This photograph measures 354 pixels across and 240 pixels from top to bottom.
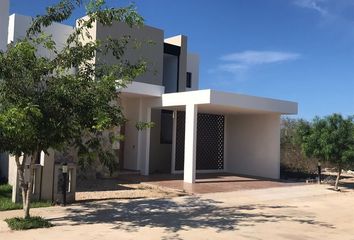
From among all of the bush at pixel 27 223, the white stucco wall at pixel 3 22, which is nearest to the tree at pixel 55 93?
the bush at pixel 27 223

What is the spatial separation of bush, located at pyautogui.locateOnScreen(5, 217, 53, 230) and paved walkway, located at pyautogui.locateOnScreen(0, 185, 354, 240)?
0.16m

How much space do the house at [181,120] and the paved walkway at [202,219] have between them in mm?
4466

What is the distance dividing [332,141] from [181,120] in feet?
23.6

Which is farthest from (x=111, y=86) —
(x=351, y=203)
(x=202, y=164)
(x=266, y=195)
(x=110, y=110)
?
(x=202, y=164)

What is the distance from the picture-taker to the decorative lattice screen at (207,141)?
66.8 feet

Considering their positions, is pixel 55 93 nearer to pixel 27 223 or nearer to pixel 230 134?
pixel 27 223

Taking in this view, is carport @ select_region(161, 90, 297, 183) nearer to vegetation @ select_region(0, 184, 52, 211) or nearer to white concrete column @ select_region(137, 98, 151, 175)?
white concrete column @ select_region(137, 98, 151, 175)

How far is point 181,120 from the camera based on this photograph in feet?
67.2

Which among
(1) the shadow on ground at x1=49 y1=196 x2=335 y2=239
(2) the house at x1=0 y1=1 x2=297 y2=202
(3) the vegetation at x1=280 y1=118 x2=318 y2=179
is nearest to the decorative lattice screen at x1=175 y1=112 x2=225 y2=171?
(2) the house at x1=0 y1=1 x2=297 y2=202

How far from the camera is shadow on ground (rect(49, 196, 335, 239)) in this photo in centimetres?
894

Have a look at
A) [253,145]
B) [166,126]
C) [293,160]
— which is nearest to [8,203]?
[166,126]

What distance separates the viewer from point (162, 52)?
70.8ft

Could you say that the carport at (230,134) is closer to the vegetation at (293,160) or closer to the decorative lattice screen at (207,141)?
the decorative lattice screen at (207,141)

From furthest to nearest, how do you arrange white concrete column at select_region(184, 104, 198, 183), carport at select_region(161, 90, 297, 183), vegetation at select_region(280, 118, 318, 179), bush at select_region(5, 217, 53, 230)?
vegetation at select_region(280, 118, 318, 179) < carport at select_region(161, 90, 297, 183) < white concrete column at select_region(184, 104, 198, 183) < bush at select_region(5, 217, 53, 230)
